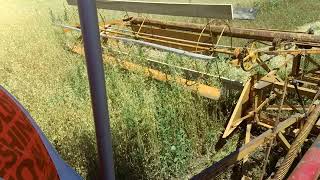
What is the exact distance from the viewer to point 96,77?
4.60 ft

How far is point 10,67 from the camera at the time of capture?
828 cm

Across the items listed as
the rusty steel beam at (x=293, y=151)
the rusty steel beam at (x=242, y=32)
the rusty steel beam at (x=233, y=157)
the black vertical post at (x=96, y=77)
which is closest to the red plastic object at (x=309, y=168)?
the rusty steel beam at (x=293, y=151)

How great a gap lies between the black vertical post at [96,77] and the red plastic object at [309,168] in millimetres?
1163

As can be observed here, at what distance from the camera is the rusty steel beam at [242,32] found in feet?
18.5

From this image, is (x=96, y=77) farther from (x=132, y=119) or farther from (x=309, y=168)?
(x=132, y=119)

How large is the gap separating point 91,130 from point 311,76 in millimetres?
3456

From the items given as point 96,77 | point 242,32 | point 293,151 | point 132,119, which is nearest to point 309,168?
point 293,151

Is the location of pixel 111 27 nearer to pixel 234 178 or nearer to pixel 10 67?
pixel 10 67

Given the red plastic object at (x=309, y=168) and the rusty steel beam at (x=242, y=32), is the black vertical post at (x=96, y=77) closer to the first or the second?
the red plastic object at (x=309, y=168)

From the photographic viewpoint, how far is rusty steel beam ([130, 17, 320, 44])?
18.5 feet

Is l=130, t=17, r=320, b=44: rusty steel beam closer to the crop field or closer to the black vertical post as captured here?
the crop field

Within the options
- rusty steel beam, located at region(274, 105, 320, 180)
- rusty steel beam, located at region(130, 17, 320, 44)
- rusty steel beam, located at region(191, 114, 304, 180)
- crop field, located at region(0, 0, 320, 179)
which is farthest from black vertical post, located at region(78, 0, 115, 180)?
rusty steel beam, located at region(130, 17, 320, 44)

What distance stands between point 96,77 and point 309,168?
4.96 feet

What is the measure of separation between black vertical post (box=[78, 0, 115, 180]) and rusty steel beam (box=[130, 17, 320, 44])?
15.3 feet
